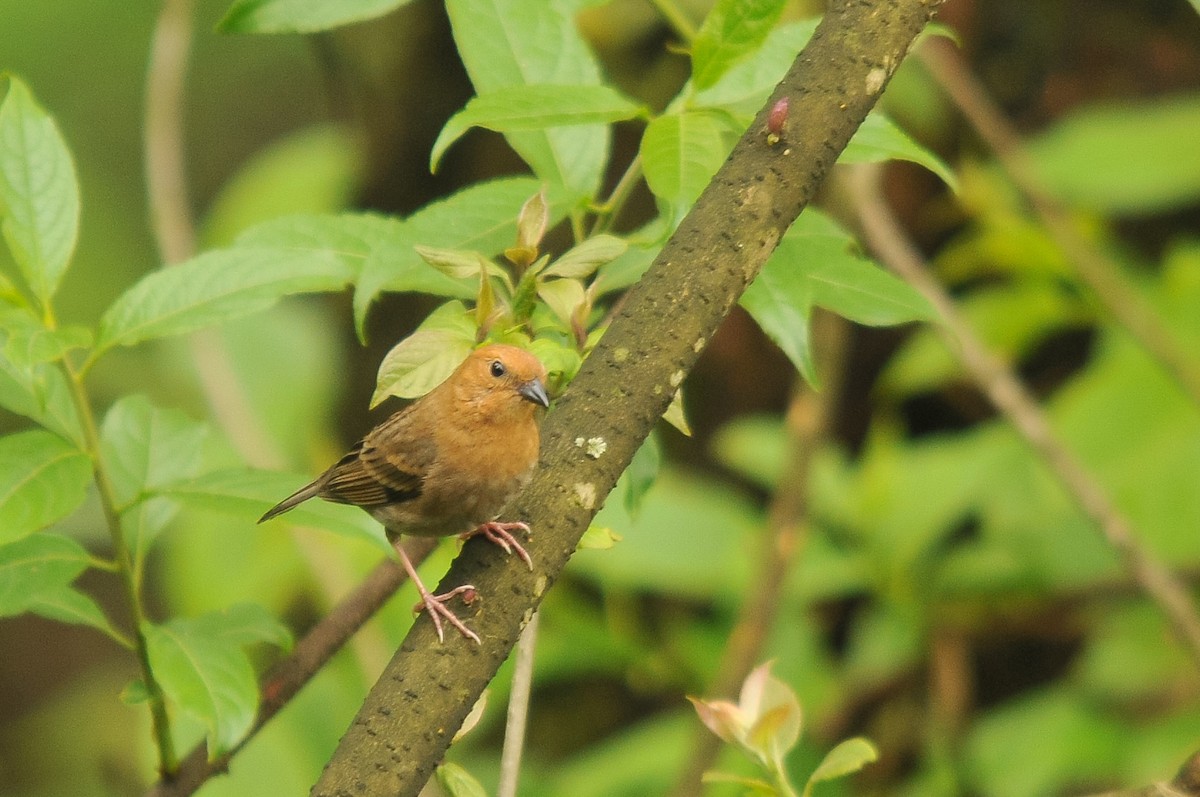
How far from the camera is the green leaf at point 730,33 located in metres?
2.02

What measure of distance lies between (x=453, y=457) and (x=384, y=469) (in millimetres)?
206

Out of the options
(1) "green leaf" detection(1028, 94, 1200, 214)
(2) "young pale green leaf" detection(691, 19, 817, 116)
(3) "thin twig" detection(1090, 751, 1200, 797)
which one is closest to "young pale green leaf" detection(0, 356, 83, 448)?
(2) "young pale green leaf" detection(691, 19, 817, 116)

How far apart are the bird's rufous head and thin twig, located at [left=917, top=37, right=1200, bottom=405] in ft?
7.75

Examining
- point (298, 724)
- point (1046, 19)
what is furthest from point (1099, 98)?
point (298, 724)

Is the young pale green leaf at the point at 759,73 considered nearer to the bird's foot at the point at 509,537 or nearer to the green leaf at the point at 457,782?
the bird's foot at the point at 509,537

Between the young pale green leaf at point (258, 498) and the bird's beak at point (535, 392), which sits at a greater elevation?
the bird's beak at point (535, 392)

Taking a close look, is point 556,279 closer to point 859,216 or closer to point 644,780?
point 859,216

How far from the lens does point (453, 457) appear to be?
2.52 meters

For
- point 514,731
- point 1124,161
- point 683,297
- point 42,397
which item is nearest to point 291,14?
point 42,397

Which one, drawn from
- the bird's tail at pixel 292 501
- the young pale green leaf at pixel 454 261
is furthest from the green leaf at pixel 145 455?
the young pale green leaf at pixel 454 261

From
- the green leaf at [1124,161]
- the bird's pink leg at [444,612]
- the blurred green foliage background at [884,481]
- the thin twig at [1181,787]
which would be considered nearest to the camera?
the thin twig at [1181,787]

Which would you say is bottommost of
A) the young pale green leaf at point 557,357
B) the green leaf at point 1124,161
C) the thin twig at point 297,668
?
the thin twig at point 297,668

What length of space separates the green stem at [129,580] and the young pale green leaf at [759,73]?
1185 millimetres

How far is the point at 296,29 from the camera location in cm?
234
